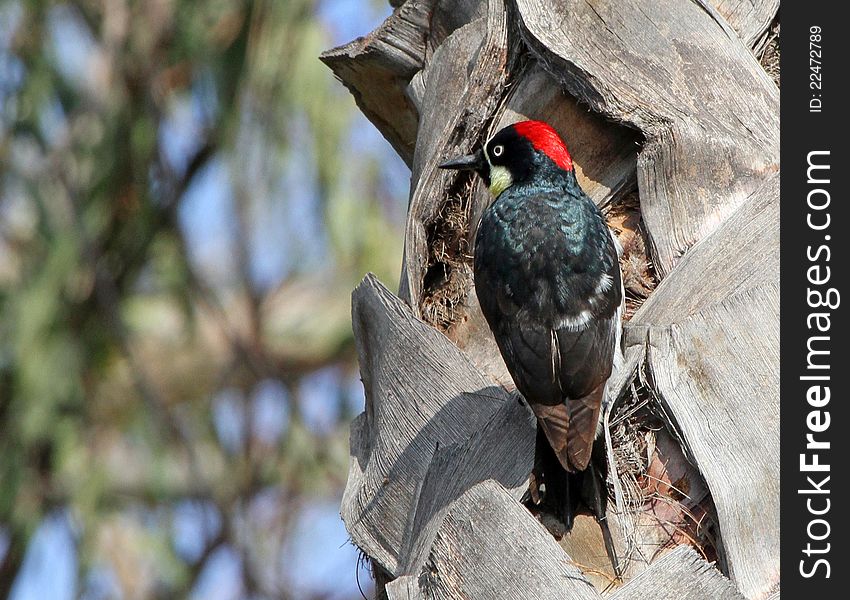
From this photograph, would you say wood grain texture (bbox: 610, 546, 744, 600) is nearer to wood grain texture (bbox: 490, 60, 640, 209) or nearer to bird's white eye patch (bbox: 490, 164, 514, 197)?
wood grain texture (bbox: 490, 60, 640, 209)

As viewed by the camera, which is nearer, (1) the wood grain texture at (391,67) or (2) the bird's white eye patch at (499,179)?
(2) the bird's white eye patch at (499,179)

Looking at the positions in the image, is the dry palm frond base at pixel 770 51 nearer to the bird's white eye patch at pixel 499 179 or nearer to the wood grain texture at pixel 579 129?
the wood grain texture at pixel 579 129

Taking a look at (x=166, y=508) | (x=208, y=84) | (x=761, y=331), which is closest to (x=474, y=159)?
(x=761, y=331)

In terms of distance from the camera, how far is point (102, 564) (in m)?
4.09

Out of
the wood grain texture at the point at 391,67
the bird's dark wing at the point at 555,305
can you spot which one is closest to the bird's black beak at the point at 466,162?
the bird's dark wing at the point at 555,305

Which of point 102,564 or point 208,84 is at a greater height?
point 208,84

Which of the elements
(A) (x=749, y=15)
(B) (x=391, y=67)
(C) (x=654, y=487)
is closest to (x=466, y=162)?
(B) (x=391, y=67)

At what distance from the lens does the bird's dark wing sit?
230cm

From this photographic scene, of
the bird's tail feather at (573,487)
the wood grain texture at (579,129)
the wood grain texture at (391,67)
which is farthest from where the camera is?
the wood grain texture at (391,67)

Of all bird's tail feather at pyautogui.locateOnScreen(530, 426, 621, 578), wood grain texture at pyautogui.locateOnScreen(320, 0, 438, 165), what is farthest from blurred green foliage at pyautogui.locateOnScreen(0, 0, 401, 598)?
bird's tail feather at pyautogui.locateOnScreen(530, 426, 621, 578)

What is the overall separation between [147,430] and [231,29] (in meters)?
1.41

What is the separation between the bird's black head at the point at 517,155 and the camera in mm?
2555

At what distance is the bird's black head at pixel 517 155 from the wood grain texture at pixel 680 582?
92 centimetres
